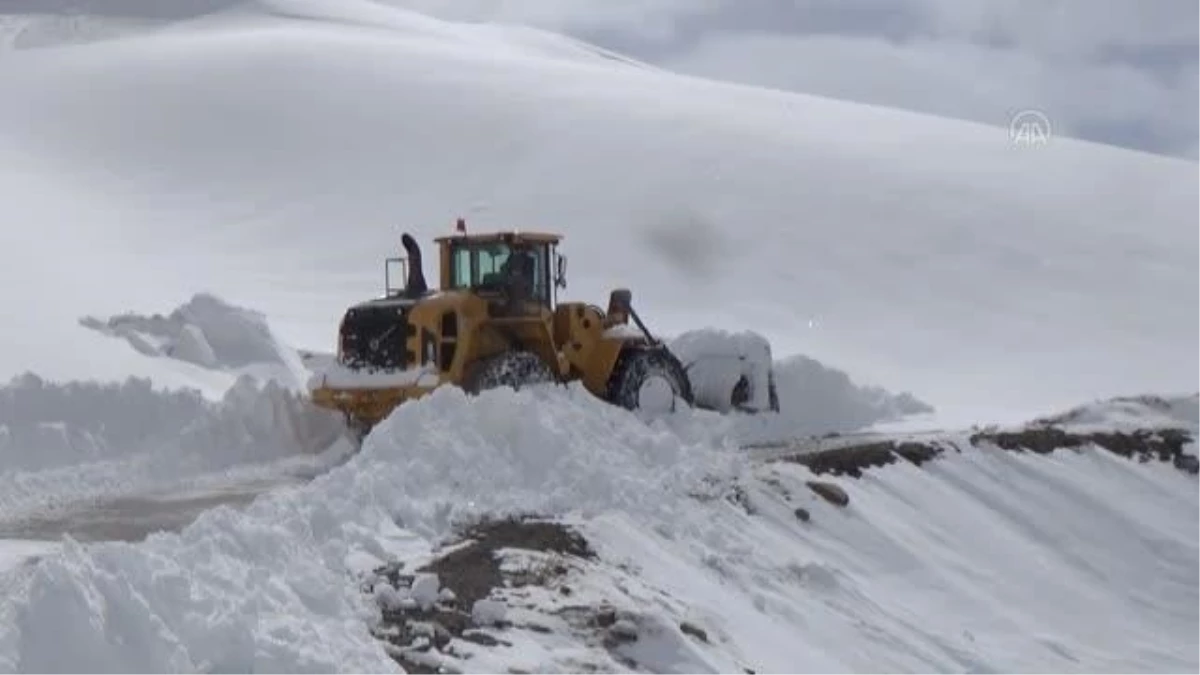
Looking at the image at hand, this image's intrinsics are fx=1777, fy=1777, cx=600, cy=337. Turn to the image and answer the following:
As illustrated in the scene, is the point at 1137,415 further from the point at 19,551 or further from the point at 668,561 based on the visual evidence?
the point at 19,551

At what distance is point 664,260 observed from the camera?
44.8 metres

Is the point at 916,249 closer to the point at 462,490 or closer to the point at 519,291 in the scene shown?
the point at 519,291

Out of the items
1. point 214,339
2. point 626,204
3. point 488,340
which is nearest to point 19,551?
point 488,340

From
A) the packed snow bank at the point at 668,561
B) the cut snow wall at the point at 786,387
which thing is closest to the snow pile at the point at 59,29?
the cut snow wall at the point at 786,387

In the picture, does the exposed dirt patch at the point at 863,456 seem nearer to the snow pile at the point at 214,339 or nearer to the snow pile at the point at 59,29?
the snow pile at the point at 214,339

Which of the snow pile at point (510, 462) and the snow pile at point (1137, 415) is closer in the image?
the snow pile at point (510, 462)

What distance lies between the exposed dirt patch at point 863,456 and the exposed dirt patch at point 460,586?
225 inches

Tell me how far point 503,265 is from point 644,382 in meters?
1.95

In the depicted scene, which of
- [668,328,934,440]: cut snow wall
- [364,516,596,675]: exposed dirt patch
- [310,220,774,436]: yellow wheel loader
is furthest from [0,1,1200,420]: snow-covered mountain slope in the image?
[364,516,596,675]: exposed dirt patch

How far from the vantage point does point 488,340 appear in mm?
17656

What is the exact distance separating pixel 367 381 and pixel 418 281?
67.7 inches

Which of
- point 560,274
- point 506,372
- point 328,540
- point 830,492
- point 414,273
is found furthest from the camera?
point 560,274

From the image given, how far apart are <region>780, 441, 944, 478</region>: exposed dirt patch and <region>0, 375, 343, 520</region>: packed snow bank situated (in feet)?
15.6

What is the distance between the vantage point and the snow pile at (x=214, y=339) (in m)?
23.0
